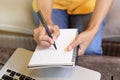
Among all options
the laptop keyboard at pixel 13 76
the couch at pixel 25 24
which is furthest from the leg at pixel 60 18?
the laptop keyboard at pixel 13 76

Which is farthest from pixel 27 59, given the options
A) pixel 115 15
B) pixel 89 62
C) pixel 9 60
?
pixel 115 15

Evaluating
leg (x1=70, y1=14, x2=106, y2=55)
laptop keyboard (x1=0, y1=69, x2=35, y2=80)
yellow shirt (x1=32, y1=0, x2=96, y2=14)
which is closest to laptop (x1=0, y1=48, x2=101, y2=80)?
laptop keyboard (x1=0, y1=69, x2=35, y2=80)

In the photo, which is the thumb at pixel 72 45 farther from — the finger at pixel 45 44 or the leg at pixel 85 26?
the leg at pixel 85 26

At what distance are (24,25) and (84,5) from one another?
35 centimetres

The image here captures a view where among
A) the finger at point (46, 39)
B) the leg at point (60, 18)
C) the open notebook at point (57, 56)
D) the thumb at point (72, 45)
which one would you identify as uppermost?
the leg at point (60, 18)

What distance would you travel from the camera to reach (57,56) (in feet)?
2.15

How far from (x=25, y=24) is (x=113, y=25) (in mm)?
441

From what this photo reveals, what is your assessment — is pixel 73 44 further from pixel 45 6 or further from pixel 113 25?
pixel 113 25

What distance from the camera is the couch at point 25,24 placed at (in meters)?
1.09

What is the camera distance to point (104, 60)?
2.39 ft

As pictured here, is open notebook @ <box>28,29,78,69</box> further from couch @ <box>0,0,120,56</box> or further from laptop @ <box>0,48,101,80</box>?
couch @ <box>0,0,120,56</box>

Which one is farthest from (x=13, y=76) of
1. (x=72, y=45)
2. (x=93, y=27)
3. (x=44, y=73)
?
(x=93, y=27)

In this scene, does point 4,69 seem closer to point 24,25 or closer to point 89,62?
point 89,62

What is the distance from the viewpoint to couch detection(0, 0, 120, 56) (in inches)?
42.9
